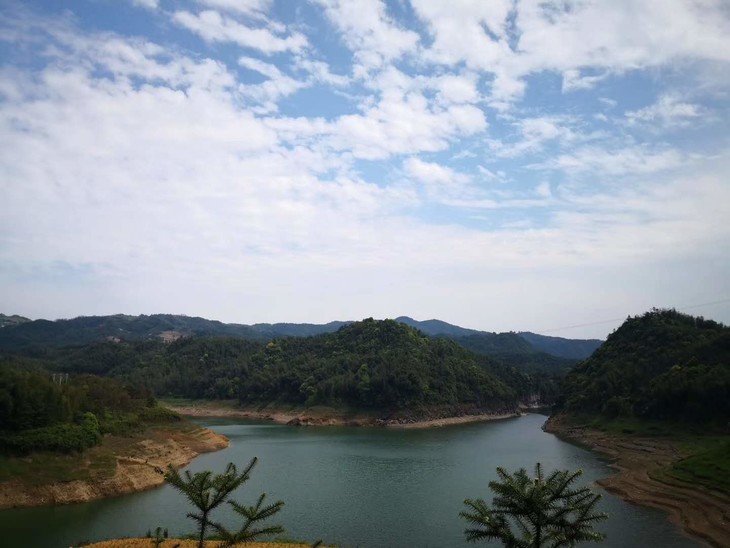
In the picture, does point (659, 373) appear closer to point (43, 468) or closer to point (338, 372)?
point (338, 372)

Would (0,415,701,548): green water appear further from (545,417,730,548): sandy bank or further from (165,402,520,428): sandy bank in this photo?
(165,402,520,428): sandy bank

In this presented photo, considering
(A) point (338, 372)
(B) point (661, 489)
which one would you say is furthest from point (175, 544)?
(A) point (338, 372)

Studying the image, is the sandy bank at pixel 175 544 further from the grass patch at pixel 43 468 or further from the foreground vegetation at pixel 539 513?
the grass patch at pixel 43 468

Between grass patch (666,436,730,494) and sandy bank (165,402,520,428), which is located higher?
grass patch (666,436,730,494)

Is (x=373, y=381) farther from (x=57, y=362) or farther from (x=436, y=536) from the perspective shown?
(x=57, y=362)

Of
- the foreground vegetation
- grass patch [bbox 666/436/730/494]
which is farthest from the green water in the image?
the foreground vegetation

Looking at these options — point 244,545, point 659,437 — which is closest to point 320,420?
point 659,437

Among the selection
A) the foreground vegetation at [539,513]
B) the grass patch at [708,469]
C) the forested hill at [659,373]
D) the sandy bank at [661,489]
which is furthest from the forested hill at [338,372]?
the foreground vegetation at [539,513]
